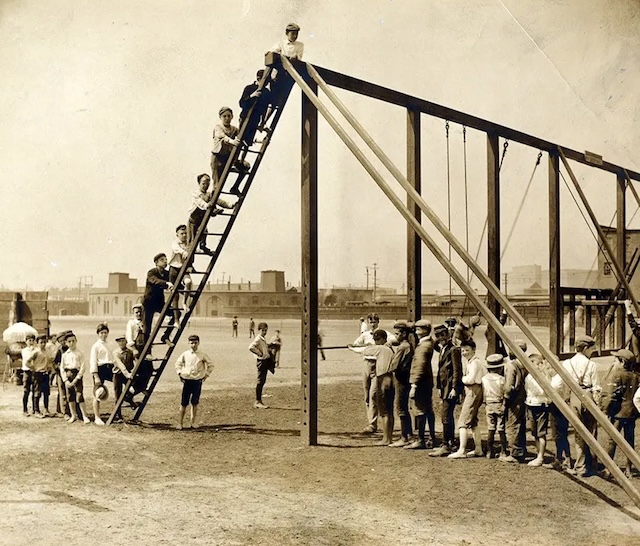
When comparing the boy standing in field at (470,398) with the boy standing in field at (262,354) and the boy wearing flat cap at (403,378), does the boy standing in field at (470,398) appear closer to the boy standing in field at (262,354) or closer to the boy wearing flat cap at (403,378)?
the boy wearing flat cap at (403,378)

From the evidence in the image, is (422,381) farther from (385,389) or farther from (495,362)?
(495,362)

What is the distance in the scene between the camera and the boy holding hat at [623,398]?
24.8 ft

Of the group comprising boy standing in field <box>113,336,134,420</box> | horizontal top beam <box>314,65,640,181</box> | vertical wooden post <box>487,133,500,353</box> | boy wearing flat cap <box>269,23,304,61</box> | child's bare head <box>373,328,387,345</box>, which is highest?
boy wearing flat cap <box>269,23,304,61</box>

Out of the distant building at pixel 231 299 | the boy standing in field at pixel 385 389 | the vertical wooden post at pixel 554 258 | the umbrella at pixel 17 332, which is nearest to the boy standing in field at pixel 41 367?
the boy standing in field at pixel 385 389

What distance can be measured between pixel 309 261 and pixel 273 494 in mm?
3249

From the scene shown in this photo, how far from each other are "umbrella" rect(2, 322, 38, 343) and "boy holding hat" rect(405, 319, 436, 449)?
1138 centimetres

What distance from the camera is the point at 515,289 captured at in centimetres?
10700

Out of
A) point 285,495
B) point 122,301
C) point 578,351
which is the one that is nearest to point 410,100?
point 578,351

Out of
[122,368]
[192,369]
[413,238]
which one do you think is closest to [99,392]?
[122,368]

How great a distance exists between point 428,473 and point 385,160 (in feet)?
11.5

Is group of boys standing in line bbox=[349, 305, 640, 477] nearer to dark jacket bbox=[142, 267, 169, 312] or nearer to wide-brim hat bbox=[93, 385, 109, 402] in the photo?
dark jacket bbox=[142, 267, 169, 312]

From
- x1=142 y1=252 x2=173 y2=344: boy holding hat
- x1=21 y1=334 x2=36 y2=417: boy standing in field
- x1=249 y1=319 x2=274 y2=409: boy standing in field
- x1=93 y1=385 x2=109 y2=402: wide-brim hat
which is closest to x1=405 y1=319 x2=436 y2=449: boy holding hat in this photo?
x1=249 y1=319 x2=274 y2=409: boy standing in field

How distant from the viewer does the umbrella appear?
16.5 meters

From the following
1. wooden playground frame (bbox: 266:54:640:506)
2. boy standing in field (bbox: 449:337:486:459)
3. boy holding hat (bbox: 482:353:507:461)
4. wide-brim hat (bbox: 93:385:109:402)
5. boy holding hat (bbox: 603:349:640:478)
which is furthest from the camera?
wide-brim hat (bbox: 93:385:109:402)
